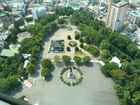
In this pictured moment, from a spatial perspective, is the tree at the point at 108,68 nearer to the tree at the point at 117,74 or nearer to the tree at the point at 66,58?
→ the tree at the point at 117,74

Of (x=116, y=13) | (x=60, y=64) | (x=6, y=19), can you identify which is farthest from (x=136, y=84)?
(x=6, y=19)

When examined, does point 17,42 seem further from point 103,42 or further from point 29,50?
point 103,42

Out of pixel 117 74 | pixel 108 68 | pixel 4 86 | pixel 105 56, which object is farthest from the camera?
pixel 105 56

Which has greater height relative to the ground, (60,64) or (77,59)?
(77,59)

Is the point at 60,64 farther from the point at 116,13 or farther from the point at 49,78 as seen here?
the point at 116,13

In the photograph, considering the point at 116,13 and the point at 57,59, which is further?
the point at 116,13

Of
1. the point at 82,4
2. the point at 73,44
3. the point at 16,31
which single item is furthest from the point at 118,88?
the point at 82,4

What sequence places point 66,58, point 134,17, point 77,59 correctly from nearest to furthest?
point 66,58, point 77,59, point 134,17

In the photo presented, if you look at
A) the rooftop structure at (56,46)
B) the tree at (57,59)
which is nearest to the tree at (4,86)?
the tree at (57,59)

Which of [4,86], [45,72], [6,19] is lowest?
[45,72]
